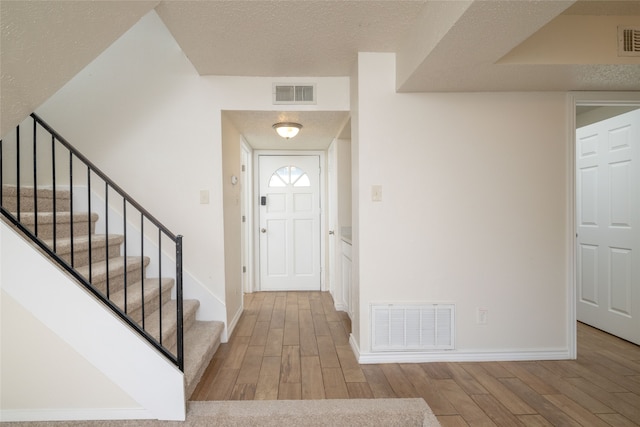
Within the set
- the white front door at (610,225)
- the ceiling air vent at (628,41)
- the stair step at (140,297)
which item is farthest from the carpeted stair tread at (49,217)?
the white front door at (610,225)

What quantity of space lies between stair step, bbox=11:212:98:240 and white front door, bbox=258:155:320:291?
2.11 metres

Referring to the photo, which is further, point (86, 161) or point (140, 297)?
point (140, 297)

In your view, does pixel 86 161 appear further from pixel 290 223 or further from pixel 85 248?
pixel 290 223

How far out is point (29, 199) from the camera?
208 centimetres

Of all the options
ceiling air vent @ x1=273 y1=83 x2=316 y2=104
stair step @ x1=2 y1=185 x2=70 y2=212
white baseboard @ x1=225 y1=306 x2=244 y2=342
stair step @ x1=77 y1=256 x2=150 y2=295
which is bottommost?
white baseboard @ x1=225 y1=306 x2=244 y2=342

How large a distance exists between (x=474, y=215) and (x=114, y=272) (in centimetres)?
258

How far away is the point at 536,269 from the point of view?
229 centimetres

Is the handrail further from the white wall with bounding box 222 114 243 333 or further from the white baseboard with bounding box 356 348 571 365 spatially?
the white baseboard with bounding box 356 348 571 365

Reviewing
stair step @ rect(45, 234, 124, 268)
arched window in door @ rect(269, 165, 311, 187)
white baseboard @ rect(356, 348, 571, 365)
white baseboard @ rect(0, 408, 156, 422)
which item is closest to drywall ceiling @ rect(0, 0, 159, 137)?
stair step @ rect(45, 234, 124, 268)

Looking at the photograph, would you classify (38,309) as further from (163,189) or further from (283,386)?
(283,386)

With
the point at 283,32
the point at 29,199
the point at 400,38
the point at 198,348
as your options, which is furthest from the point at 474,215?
the point at 29,199

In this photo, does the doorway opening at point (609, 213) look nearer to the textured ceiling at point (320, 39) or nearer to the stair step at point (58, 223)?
the textured ceiling at point (320, 39)

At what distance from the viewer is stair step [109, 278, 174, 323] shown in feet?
6.35

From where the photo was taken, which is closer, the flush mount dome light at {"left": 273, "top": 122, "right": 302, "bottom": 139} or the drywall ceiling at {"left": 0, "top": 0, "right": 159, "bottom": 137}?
the drywall ceiling at {"left": 0, "top": 0, "right": 159, "bottom": 137}
